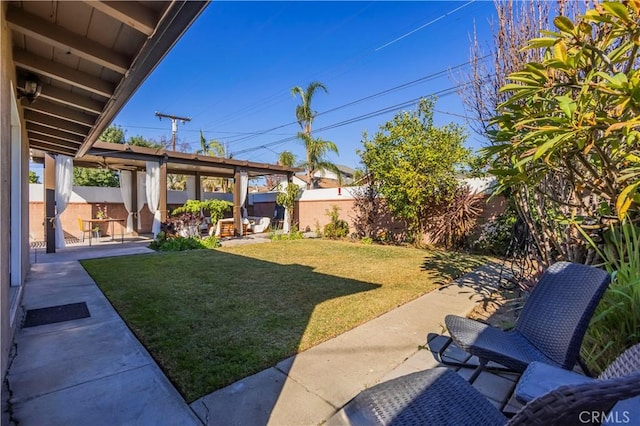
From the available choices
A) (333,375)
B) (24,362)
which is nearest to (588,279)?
(333,375)

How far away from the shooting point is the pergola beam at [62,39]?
249 cm

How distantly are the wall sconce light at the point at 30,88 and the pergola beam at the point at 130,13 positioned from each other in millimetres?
2373

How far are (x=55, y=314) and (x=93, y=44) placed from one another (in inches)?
129

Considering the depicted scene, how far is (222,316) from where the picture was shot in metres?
3.83

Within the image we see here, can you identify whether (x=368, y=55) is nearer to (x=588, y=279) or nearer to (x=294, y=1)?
(x=294, y=1)

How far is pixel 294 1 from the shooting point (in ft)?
32.0

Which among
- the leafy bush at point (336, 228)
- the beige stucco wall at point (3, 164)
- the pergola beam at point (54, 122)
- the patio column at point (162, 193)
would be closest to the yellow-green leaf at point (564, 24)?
the beige stucco wall at point (3, 164)

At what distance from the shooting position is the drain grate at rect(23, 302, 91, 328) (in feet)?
11.8

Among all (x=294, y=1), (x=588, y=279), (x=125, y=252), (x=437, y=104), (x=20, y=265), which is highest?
(x=294, y=1)

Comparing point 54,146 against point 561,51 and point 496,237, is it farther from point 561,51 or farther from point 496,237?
point 496,237

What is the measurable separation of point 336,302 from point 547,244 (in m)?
2.75

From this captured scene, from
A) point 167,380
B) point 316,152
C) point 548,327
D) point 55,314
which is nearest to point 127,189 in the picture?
point 316,152

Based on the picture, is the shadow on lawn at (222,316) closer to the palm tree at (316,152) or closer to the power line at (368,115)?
the power line at (368,115)

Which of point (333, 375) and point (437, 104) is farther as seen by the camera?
point (437, 104)
